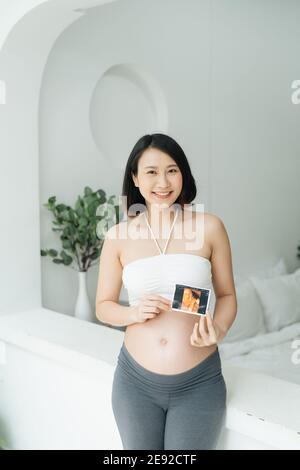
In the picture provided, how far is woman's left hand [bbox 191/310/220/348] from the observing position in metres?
1.50

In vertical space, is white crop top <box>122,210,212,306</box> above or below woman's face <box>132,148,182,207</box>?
below

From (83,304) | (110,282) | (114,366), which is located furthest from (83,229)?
(110,282)

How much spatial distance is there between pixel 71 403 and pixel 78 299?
0.82 metres

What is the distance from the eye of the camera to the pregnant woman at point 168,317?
1.56 meters

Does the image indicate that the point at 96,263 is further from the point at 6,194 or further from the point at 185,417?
the point at 185,417

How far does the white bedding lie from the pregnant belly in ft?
4.85

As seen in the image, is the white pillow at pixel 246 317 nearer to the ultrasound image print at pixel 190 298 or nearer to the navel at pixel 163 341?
the navel at pixel 163 341

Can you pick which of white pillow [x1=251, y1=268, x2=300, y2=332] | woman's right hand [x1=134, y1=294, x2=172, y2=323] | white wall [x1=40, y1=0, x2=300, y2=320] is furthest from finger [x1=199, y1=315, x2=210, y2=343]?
white pillow [x1=251, y1=268, x2=300, y2=332]

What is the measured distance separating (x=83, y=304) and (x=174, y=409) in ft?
4.97

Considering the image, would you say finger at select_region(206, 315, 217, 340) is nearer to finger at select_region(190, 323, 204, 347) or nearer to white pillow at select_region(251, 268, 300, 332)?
finger at select_region(190, 323, 204, 347)

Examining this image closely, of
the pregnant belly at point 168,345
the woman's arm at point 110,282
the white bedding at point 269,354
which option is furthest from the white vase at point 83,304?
the pregnant belly at point 168,345

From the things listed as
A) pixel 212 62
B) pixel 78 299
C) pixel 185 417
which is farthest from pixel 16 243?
pixel 212 62

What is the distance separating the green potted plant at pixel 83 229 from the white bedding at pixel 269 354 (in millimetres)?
884
